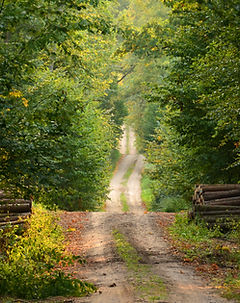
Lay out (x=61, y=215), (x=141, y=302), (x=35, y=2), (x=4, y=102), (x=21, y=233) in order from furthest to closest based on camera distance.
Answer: (x=61, y=215) < (x=21, y=233) < (x=35, y=2) < (x=4, y=102) < (x=141, y=302)

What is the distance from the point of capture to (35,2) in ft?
29.0

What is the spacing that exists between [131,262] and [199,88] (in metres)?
7.73

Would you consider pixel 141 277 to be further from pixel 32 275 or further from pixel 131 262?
pixel 32 275

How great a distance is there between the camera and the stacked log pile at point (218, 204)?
52.9 ft

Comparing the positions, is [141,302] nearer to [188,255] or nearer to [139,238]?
[188,255]

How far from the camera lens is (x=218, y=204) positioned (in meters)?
16.6

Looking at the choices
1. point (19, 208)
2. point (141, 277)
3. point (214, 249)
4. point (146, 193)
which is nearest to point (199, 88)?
point (214, 249)

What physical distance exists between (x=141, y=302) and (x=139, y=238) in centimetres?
735

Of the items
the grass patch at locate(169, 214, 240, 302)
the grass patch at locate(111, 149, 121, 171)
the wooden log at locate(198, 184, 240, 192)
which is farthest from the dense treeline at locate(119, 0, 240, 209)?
the grass patch at locate(111, 149, 121, 171)

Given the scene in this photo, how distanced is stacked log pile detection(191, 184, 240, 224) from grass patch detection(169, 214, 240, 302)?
403mm

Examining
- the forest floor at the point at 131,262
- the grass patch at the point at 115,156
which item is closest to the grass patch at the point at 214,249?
the forest floor at the point at 131,262

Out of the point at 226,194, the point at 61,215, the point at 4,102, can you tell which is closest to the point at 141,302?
the point at 4,102

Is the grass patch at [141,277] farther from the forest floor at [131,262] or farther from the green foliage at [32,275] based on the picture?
the green foliage at [32,275]

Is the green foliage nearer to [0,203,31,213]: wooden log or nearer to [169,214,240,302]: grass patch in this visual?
[0,203,31,213]: wooden log
